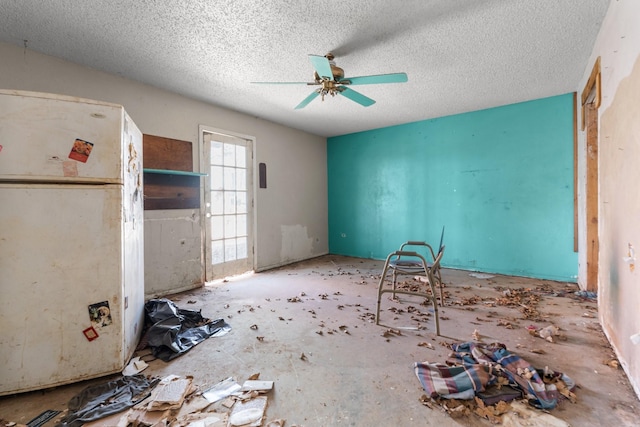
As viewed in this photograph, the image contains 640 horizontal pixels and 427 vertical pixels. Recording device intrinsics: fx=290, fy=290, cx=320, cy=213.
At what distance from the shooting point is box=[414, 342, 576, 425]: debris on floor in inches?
62.1

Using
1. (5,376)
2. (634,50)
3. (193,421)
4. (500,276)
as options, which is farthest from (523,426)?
(500,276)

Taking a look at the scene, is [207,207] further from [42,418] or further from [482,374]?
[482,374]

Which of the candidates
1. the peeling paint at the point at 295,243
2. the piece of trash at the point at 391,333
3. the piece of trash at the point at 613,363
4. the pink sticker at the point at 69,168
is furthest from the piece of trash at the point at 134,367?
the peeling paint at the point at 295,243

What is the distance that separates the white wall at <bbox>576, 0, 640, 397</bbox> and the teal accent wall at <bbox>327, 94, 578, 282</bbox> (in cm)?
172

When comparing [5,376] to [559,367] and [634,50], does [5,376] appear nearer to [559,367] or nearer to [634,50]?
[559,367]

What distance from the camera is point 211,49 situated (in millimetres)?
2680

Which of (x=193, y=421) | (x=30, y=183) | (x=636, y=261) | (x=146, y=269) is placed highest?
(x=30, y=183)

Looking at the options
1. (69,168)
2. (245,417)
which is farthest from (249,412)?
(69,168)

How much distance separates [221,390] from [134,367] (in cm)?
73

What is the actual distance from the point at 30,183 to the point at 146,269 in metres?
1.98

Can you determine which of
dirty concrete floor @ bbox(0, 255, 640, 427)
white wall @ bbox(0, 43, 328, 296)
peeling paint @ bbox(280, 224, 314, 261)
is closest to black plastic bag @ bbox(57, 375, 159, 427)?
dirty concrete floor @ bbox(0, 255, 640, 427)

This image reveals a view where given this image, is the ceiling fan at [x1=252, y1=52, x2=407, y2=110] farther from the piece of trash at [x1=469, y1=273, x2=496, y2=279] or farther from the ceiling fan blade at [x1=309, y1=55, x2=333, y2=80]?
the piece of trash at [x1=469, y1=273, x2=496, y2=279]

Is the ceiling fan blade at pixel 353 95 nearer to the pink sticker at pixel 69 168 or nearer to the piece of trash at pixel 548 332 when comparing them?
the pink sticker at pixel 69 168

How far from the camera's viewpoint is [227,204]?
450 centimetres
